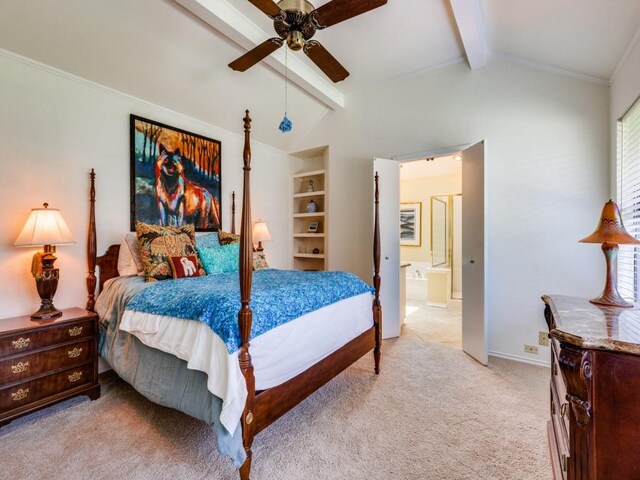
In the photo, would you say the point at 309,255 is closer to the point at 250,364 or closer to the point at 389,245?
the point at 389,245

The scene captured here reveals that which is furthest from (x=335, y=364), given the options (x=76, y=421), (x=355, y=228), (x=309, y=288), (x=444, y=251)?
(x=444, y=251)

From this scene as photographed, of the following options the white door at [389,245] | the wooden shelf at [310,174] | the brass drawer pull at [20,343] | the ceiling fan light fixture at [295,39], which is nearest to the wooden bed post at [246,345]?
the ceiling fan light fixture at [295,39]

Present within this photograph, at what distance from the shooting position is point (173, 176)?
11.0 ft

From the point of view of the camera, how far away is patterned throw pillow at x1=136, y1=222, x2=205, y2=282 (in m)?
2.60

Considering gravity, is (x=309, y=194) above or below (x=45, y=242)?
above

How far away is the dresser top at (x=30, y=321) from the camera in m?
2.01

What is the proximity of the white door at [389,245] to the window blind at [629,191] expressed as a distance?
79.1 inches

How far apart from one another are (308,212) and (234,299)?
3282 millimetres

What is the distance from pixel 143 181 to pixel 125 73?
971 millimetres

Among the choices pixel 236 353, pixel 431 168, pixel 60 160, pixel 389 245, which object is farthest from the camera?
pixel 431 168

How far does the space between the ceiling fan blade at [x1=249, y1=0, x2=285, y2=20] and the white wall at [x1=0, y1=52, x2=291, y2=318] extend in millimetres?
1933

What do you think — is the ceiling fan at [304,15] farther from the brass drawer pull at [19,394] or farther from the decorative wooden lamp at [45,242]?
the brass drawer pull at [19,394]

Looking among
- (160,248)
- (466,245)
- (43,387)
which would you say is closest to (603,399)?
(466,245)

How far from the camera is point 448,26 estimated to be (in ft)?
9.45
